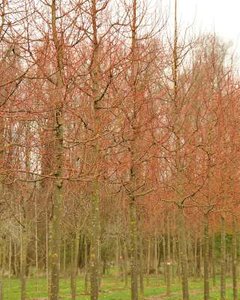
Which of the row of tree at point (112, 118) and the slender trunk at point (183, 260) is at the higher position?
the row of tree at point (112, 118)

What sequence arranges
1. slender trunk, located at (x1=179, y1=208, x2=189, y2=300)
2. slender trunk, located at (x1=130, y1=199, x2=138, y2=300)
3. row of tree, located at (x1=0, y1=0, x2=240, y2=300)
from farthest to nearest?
slender trunk, located at (x1=179, y1=208, x2=189, y2=300)
slender trunk, located at (x1=130, y1=199, x2=138, y2=300)
row of tree, located at (x1=0, y1=0, x2=240, y2=300)

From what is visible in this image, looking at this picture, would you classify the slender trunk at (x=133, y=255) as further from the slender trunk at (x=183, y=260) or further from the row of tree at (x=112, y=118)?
the slender trunk at (x=183, y=260)

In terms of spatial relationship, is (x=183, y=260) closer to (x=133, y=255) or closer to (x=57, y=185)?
(x=133, y=255)

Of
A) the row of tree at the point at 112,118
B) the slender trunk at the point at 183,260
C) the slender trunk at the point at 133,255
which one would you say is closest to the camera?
the row of tree at the point at 112,118

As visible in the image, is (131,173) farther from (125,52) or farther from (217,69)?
(217,69)

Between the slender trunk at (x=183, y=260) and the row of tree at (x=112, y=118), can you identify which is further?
the slender trunk at (x=183, y=260)

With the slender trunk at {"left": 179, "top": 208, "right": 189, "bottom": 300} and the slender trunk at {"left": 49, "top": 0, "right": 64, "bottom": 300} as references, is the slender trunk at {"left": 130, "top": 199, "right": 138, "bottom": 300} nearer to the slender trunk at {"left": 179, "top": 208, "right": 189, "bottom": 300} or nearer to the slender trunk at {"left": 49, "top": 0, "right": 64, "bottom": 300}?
the slender trunk at {"left": 179, "top": 208, "right": 189, "bottom": 300}

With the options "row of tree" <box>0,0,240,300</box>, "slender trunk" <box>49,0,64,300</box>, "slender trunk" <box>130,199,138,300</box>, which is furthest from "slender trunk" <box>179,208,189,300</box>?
"slender trunk" <box>49,0,64,300</box>

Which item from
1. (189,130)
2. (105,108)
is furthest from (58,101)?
(189,130)

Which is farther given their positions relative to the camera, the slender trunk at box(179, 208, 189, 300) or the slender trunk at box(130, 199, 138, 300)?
the slender trunk at box(179, 208, 189, 300)

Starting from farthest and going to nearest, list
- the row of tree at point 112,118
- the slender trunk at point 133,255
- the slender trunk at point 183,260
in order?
the slender trunk at point 183,260 < the slender trunk at point 133,255 < the row of tree at point 112,118

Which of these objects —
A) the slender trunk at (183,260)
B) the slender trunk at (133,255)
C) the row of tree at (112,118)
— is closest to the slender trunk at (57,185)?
the row of tree at (112,118)

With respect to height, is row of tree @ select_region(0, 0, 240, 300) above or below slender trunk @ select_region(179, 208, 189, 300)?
above

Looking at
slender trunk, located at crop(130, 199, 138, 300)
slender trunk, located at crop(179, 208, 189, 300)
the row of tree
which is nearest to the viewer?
the row of tree
